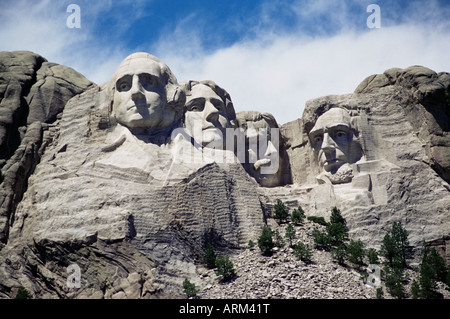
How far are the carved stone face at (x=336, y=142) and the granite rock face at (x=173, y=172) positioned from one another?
31 millimetres

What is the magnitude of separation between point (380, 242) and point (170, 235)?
531 centimetres

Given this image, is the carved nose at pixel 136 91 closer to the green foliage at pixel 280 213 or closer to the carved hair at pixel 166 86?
the carved hair at pixel 166 86

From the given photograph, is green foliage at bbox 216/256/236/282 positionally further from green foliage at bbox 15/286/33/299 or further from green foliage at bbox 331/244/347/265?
green foliage at bbox 15/286/33/299

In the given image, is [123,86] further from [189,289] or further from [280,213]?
[189,289]

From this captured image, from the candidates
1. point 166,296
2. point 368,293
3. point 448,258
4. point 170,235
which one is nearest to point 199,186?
point 170,235

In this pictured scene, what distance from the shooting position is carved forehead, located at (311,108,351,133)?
2480 cm

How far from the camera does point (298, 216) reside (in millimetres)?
23125

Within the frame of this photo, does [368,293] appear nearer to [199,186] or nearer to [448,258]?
[448,258]

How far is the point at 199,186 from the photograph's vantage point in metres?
22.5

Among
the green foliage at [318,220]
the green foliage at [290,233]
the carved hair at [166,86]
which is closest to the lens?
the green foliage at [290,233]

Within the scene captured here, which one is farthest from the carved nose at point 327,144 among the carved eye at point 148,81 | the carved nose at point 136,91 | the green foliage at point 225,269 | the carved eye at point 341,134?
the green foliage at point 225,269

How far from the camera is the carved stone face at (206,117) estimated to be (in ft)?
80.3
